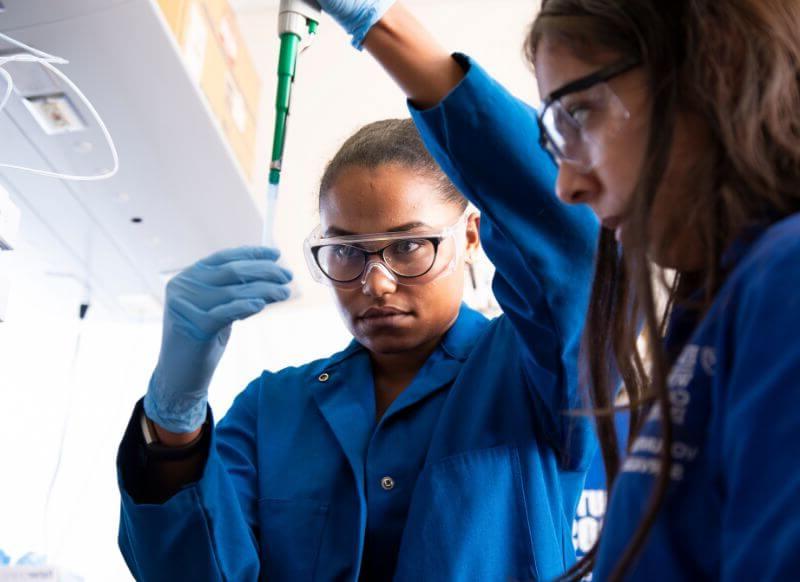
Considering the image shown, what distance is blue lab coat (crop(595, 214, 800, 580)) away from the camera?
20.4 inches

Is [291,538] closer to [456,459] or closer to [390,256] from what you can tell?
[456,459]

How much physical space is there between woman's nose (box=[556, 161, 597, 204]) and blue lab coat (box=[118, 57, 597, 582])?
32 centimetres

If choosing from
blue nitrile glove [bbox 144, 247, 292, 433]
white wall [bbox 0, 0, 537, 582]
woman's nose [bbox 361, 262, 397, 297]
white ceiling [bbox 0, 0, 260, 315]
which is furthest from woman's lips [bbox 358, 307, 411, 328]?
white wall [bbox 0, 0, 537, 582]

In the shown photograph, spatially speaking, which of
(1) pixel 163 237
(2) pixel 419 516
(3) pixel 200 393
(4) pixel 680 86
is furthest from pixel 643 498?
(1) pixel 163 237

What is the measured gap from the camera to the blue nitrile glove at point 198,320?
1.27 metres

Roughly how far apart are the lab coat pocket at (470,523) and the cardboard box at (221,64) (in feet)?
3.92

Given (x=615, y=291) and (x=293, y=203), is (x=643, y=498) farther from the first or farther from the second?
(x=293, y=203)

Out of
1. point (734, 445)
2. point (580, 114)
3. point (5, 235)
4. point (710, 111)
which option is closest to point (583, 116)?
point (580, 114)

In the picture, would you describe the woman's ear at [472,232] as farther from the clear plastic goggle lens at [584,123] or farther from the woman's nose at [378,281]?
the clear plastic goggle lens at [584,123]

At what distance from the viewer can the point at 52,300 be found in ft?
9.65

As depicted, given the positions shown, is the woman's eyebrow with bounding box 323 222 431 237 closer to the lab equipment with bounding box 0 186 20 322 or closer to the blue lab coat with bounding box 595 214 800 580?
the lab equipment with bounding box 0 186 20 322

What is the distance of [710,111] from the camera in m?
0.72

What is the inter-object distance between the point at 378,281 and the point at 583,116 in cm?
59

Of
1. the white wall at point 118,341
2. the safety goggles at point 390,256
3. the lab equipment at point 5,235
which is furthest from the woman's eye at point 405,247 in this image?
the white wall at point 118,341
